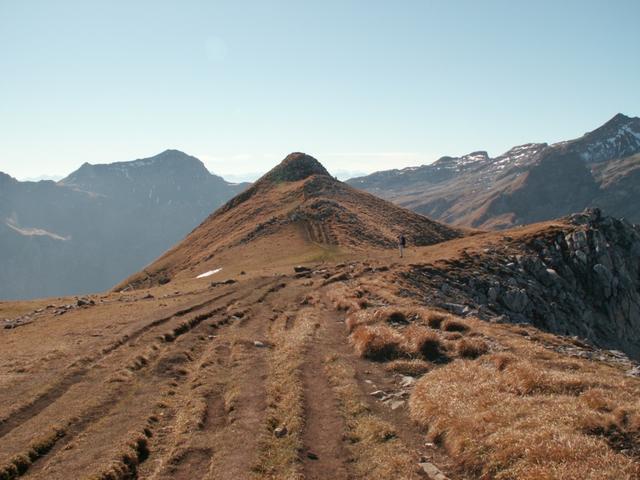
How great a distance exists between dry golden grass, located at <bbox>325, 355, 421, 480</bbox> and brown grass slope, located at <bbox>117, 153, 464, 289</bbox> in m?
57.5

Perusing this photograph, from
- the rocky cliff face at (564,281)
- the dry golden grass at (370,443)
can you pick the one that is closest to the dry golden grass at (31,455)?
the dry golden grass at (370,443)

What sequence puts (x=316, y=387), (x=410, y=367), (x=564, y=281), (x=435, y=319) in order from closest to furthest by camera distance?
(x=316, y=387), (x=410, y=367), (x=435, y=319), (x=564, y=281)

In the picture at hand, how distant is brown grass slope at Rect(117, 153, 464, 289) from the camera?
92.7 meters

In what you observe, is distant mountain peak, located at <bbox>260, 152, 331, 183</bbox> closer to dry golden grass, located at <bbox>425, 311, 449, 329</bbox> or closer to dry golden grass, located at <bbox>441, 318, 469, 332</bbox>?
dry golden grass, located at <bbox>425, 311, 449, 329</bbox>

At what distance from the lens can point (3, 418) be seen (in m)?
19.9

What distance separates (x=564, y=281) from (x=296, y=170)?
109 meters

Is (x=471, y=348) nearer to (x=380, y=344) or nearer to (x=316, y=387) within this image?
(x=380, y=344)

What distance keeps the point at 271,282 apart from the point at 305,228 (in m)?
46.1

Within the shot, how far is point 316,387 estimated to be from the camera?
22281 mm

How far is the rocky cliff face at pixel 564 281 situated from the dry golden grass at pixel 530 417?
2487cm

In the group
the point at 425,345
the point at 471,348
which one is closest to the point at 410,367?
the point at 425,345

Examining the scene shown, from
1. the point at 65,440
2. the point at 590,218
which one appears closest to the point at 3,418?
the point at 65,440

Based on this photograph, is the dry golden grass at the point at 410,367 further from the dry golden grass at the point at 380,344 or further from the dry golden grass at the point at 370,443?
the dry golden grass at the point at 370,443

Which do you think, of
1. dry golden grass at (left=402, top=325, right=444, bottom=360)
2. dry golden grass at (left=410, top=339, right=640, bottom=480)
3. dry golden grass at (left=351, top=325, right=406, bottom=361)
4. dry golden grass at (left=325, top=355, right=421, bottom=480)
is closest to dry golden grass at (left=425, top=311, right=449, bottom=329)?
dry golden grass at (left=351, top=325, right=406, bottom=361)
